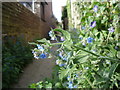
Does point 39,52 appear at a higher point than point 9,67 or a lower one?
higher

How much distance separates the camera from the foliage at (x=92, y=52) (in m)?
0.89

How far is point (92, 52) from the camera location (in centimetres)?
86

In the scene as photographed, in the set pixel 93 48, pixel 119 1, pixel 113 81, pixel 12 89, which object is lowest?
pixel 12 89

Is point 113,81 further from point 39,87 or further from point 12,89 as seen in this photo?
point 12,89

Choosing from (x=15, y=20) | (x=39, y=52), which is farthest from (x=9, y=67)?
(x=15, y=20)

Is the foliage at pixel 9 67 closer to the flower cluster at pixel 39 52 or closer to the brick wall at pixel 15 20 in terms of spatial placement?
the brick wall at pixel 15 20

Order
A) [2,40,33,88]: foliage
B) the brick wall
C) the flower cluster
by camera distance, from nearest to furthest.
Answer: the flower cluster, [2,40,33,88]: foliage, the brick wall

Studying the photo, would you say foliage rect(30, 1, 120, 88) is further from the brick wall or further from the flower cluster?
the brick wall

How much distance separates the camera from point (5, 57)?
6.90 ft

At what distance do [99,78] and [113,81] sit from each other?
0.37ft

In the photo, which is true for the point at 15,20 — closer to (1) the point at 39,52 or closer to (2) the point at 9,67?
(2) the point at 9,67

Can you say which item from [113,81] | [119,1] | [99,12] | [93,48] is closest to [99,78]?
[113,81]

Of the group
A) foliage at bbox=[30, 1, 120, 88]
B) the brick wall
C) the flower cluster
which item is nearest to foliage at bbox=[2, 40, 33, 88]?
the brick wall

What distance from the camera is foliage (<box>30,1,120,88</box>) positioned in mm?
885
